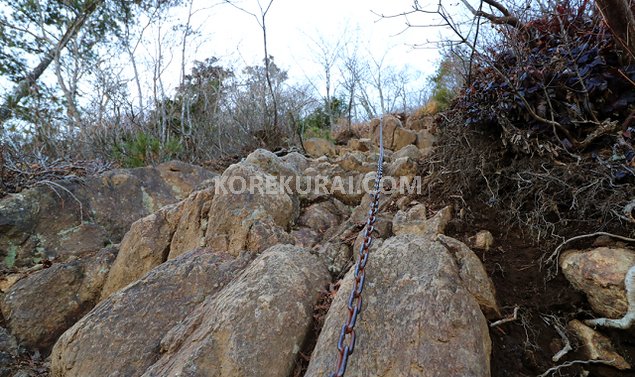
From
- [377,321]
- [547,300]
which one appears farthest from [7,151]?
[547,300]

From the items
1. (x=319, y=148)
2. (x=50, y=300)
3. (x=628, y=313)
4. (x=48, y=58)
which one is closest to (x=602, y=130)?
(x=628, y=313)

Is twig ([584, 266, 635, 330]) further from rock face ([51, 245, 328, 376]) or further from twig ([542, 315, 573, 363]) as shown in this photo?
rock face ([51, 245, 328, 376])

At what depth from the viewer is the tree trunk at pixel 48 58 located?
684 centimetres

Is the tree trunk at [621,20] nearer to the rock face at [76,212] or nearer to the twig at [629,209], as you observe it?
the twig at [629,209]

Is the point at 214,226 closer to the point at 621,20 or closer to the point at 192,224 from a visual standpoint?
the point at 192,224

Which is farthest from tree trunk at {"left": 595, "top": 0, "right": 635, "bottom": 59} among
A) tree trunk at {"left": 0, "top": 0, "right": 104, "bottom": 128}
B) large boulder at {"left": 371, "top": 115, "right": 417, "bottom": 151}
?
tree trunk at {"left": 0, "top": 0, "right": 104, "bottom": 128}

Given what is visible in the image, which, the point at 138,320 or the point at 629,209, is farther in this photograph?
the point at 138,320

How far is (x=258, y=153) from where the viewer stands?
11.6 ft

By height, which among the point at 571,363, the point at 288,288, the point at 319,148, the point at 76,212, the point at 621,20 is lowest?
the point at 571,363

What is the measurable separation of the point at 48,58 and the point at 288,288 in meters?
9.08

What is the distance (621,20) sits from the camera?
163 cm

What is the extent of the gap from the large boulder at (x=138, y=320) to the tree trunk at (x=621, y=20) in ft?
8.55

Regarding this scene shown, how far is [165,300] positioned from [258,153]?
188 centimetres

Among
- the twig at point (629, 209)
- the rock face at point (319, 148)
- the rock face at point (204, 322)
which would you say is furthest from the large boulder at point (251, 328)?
the rock face at point (319, 148)
